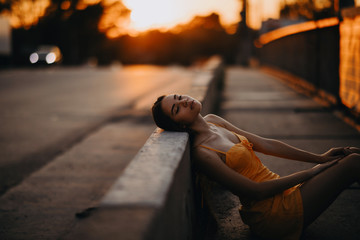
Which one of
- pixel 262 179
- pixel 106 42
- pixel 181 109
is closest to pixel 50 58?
pixel 106 42

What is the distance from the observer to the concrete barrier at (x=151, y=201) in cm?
161

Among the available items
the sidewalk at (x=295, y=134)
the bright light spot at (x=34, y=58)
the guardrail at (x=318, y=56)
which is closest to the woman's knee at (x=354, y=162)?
the sidewalk at (x=295, y=134)

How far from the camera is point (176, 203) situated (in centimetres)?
216

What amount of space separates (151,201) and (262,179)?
1.42 m

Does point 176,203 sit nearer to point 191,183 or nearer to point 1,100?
point 191,183

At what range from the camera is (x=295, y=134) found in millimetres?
6023

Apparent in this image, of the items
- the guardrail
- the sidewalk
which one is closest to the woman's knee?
the sidewalk

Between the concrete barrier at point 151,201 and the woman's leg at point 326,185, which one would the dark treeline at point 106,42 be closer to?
the concrete barrier at point 151,201

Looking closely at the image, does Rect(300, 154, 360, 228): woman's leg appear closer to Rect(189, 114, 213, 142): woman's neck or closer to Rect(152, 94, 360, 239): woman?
Rect(152, 94, 360, 239): woman

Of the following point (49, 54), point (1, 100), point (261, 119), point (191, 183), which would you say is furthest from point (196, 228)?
point (49, 54)

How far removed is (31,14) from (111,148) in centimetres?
4355

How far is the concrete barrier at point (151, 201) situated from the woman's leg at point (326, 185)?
793mm

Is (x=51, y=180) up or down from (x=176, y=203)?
down

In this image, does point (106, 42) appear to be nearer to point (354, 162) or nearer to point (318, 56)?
point (318, 56)
